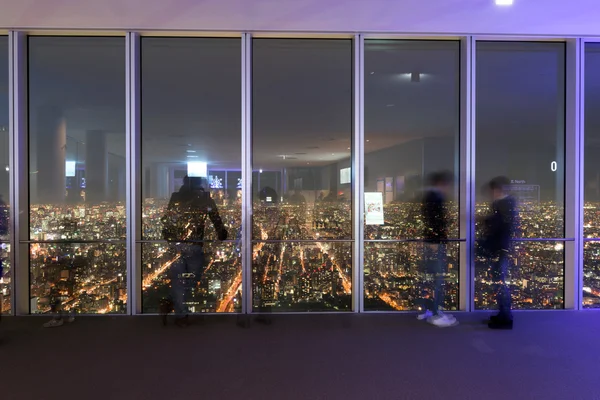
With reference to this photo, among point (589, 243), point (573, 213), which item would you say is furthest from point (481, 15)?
point (589, 243)

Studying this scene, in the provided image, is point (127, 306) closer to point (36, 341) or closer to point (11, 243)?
point (36, 341)

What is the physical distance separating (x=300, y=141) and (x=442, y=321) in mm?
3098

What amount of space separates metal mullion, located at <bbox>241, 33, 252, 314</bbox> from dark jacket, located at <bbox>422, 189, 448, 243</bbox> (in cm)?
253

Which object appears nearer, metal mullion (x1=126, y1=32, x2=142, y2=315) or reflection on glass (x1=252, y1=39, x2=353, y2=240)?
metal mullion (x1=126, y1=32, x2=142, y2=315)

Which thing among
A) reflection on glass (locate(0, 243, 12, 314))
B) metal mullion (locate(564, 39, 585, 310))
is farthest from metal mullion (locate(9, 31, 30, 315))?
Result: metal mullion (locate(564, 39, 585, 310))

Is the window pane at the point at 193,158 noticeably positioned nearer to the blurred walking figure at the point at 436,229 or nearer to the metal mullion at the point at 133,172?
the metal mullion at the point at 133,172

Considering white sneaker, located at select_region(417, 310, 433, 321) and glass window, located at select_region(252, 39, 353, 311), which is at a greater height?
glass window, located at select_region(252, 39, 353, 311)

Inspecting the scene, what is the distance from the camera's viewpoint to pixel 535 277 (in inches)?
229

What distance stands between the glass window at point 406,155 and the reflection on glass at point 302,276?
1.22ft

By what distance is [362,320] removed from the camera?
207 inches

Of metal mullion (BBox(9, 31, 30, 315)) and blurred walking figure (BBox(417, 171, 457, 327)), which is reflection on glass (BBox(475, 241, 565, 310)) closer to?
blurred walking figure (BBox(417, 171, 457, 327))

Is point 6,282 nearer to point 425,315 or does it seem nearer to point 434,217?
point 425,315

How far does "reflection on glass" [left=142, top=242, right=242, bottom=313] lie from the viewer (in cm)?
550

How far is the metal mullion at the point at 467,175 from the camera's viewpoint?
5.58m
